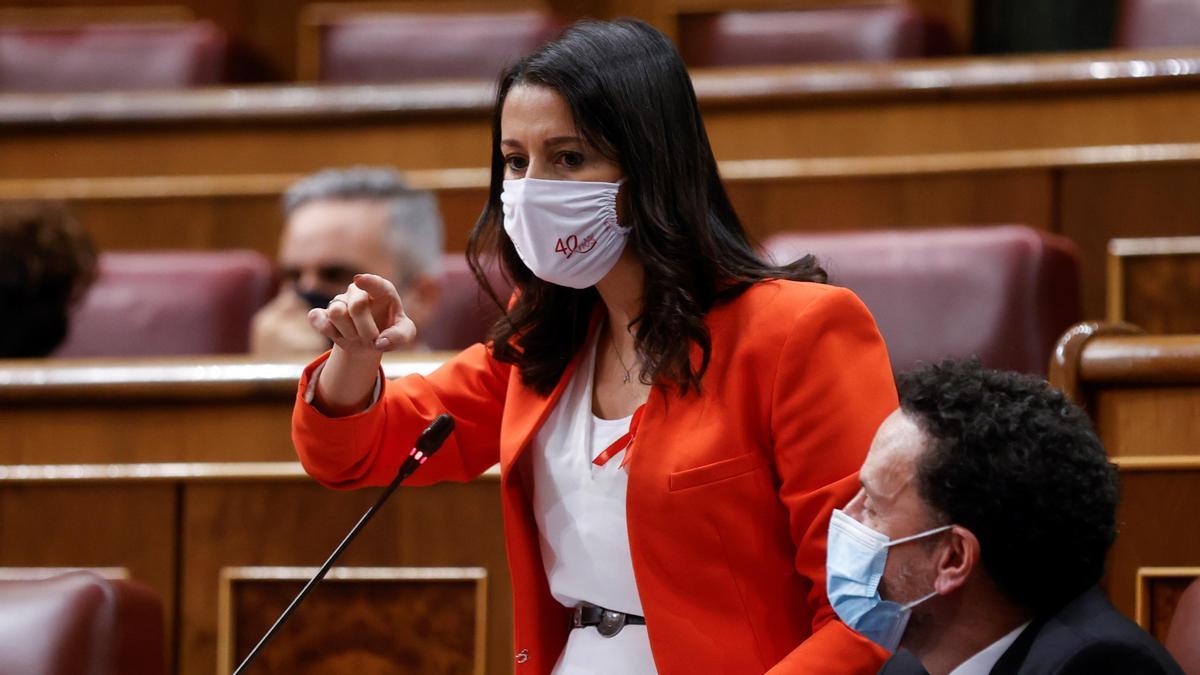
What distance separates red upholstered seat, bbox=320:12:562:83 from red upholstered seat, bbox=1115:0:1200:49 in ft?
1.59

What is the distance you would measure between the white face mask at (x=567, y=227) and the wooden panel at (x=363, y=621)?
0.82 feet

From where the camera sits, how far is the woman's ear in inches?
16.8

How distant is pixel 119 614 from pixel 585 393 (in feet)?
0.63

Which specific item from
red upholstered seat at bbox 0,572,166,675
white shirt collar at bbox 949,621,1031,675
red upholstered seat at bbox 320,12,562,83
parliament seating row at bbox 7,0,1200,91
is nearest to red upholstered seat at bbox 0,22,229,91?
parliament seating row at bbox 7,0,1200,91

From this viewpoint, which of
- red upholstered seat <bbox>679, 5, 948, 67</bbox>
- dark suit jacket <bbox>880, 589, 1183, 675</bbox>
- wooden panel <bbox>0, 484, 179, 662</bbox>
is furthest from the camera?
red upholstered seat <bbox>679, 5, 948, 67</bbox>

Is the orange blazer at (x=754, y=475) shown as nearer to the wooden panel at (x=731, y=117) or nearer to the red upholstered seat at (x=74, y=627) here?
the red upholstered seat at (x=74, y=627)

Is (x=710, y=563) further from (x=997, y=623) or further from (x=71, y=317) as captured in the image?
(x=71, y=317)

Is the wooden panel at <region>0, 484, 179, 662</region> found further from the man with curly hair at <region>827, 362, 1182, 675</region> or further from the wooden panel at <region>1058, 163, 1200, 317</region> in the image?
the wooden panel at <region>1058, 163, 1200, 317</region>

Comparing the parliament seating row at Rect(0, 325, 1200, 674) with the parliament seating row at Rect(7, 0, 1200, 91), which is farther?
the parliament seating row at Rect(7, 0, 1200, 91)

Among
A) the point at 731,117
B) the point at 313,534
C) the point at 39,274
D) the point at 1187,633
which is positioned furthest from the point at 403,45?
the point at 1187,633

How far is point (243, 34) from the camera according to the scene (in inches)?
64.0

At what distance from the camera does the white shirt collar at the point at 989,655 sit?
1.42 feet

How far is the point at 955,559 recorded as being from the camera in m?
0.43

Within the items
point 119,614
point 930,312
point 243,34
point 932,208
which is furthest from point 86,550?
point 243,34
